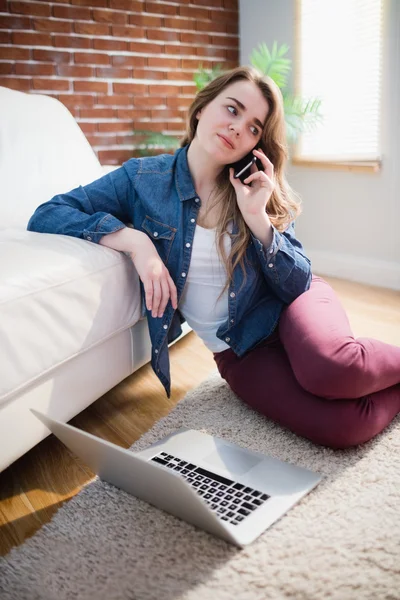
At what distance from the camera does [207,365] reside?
76.8 inches

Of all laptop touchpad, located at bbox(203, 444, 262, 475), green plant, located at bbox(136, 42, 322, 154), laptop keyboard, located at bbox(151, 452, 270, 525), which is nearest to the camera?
laptop keyboard, located at bbox(151, 452, 270, 525)

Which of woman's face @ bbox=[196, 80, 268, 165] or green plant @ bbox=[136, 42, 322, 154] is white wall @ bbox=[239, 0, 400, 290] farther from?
woman's face @ bbox=[196, 80, 268, 165]

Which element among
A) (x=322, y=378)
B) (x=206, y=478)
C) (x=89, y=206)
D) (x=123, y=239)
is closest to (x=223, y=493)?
(x=206, y=478)

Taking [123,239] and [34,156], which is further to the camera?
[34,156]

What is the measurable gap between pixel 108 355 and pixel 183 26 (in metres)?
2.32

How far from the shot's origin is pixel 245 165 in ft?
4.99

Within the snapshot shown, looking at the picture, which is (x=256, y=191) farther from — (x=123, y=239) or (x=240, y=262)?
(x=123, y=239)

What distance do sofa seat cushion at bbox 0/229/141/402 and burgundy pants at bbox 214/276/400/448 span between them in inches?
15.1

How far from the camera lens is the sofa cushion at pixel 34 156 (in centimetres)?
175

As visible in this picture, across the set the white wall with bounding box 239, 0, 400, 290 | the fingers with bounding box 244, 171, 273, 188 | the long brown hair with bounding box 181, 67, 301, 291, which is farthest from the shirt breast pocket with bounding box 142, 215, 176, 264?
the white wall with bounding box 239, 0, 400, 290

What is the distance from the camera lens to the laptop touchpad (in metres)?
1.27

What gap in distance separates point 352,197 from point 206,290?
1740mm

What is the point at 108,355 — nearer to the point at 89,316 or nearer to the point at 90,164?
the point at 89,316

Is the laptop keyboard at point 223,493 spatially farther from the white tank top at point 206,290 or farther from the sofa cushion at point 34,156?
the sofa cushion at point 34,156
